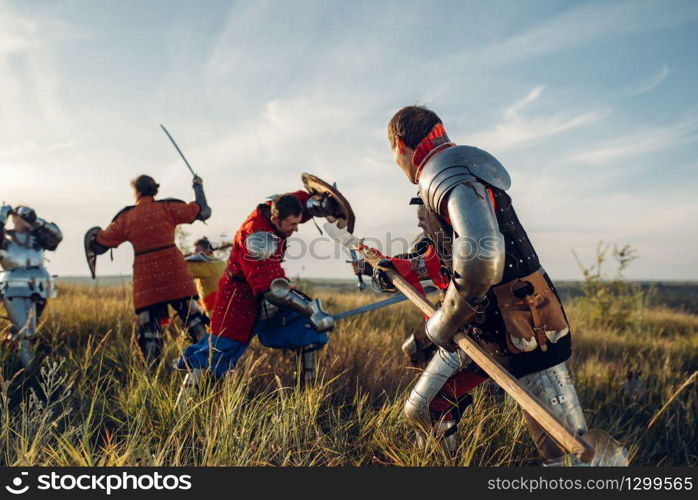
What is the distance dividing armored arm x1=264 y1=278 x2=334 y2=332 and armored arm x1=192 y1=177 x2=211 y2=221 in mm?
1979

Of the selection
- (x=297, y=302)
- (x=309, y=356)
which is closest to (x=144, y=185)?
(x=297, y=302)

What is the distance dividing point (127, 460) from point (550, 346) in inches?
77.0

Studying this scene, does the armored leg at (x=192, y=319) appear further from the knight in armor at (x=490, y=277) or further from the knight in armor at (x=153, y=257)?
the knight in armor at (x=490, y=277)

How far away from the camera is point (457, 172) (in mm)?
2068

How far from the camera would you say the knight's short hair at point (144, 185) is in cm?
499

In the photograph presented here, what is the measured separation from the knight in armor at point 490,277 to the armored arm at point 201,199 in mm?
3300

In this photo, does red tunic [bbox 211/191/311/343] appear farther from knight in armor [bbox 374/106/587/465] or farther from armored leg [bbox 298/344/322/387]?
knight in armor [bbox 374/106/587/465]

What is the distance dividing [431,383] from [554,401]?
58 centimetres

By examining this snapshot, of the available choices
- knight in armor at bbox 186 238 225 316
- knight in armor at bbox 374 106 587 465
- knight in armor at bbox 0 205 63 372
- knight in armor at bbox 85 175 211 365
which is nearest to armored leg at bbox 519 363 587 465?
knight in armor at bbox 374 106 587 465

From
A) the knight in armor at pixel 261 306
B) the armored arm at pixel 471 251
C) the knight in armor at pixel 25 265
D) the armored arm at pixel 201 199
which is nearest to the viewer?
the armored arm at pixel 471 251

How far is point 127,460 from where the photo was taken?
2250mm

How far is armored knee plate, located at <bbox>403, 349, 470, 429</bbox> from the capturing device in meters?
2.43

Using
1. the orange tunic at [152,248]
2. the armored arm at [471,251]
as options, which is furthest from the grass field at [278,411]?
the armored arm at [471,251]

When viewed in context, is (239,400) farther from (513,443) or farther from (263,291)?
(513,443)
